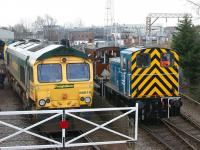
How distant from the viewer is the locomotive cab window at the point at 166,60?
1584cm

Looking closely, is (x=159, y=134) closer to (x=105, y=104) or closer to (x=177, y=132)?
(x=177, y=132)

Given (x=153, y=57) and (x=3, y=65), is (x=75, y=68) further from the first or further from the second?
(x=3, y=65)

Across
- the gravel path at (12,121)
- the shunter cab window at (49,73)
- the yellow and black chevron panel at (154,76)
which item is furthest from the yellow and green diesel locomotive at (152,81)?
the gravel path at (12,121)

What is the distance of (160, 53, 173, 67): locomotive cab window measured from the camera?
15837mm

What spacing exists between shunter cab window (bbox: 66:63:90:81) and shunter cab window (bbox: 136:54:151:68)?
235 centimetres

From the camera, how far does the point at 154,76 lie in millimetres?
15781

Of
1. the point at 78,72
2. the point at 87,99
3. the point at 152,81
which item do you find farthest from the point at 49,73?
the point at 152,81

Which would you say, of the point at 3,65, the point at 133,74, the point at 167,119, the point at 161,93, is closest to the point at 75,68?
the point at 133,74

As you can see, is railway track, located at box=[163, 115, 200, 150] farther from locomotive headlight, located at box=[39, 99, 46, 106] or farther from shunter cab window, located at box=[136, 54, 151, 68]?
locomotive headlight, located at box=[39, 99, 46, 106]

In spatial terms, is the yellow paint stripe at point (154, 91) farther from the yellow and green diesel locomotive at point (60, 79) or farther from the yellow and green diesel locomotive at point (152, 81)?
the yellow and green diesel locomotive at point (60, 79)

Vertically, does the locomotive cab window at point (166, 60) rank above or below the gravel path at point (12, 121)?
above

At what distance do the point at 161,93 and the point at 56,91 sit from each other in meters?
4.44

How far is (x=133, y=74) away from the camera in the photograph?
15.6 m

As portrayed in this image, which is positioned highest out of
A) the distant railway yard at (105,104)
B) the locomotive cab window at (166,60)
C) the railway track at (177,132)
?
the locomotive cab window at (166,60)
